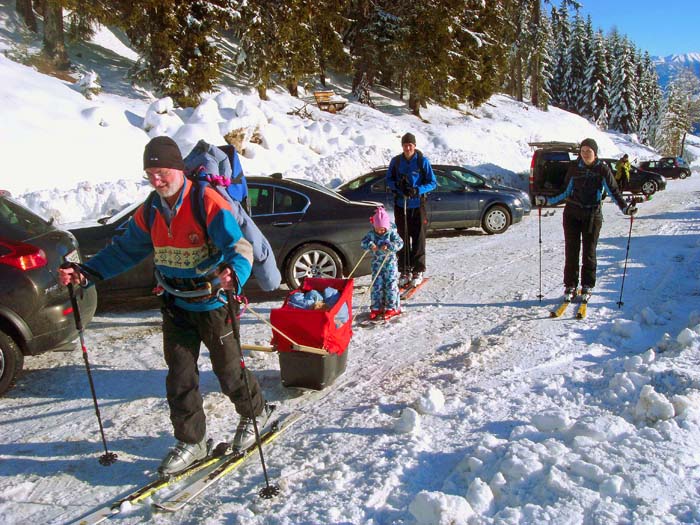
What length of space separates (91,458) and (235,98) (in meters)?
17.6

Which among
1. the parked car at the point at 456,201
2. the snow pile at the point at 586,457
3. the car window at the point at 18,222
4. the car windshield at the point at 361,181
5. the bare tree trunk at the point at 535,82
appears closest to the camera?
the snow pile at the point at 586,457

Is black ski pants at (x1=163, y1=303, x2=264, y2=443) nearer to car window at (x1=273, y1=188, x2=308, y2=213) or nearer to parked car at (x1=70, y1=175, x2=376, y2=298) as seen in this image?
parked car at (x1=70, y1=175, x2=376, y2=298)

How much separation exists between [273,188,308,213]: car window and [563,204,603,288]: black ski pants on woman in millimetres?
3359

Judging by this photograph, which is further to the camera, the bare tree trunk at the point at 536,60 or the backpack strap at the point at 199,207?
the bare tree trunk at the point at 536,60

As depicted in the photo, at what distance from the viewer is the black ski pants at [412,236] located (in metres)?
7.42

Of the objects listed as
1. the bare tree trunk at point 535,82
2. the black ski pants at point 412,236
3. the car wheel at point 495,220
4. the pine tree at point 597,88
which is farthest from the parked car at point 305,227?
the pine tree at point 597,88

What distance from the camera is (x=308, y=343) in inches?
173

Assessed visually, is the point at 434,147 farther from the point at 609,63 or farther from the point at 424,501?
the point at 609,63

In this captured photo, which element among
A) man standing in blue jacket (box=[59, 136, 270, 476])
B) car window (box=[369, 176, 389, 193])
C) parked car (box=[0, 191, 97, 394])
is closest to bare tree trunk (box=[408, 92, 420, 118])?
car window (box=[369, 176, 389, 193])

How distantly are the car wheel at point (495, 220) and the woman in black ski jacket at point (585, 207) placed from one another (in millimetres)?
5910

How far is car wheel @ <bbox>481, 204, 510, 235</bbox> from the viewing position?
41.1ft

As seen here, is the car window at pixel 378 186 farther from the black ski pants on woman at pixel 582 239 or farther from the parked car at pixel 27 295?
the parked car at pixel 27 295

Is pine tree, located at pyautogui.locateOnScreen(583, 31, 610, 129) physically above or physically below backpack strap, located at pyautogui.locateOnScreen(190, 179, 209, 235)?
above

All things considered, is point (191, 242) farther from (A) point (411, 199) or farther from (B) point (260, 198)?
(A) point (411, 199)
